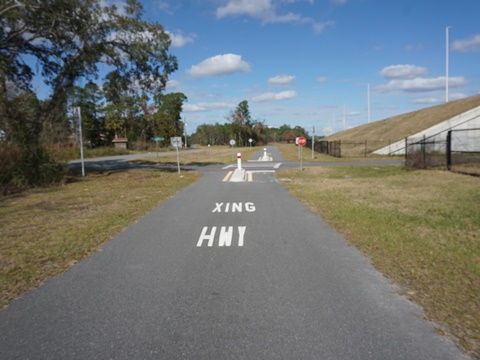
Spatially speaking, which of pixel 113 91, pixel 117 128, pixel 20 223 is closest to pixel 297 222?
pixel 20 223

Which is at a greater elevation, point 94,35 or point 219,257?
point 94,35

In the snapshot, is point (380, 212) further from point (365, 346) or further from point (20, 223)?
point (20, 223)

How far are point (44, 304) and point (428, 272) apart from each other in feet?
15.7

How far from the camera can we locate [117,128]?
274 ft

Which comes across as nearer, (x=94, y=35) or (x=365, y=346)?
(x=365, y=346)

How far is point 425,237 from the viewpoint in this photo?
631 centimetres

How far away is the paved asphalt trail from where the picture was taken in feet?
9.51

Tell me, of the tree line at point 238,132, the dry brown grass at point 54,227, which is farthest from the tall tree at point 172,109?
the dry brown grass at point 54,227

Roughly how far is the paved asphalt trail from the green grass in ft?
0.98

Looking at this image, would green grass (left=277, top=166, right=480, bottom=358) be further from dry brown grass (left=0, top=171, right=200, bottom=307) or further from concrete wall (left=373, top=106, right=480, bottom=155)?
concrete wall (left=373, top=106, right=480, bottom=155)

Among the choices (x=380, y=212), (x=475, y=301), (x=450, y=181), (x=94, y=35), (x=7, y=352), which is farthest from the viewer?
(x=94, y=35)

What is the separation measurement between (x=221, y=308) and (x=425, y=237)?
4509 mm

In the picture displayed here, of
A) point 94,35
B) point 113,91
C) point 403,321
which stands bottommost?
point 403,321

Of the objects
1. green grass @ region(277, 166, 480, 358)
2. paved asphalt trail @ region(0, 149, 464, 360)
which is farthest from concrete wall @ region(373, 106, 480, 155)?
paved asphalt trail @ region(0, 149, 464, 360)
